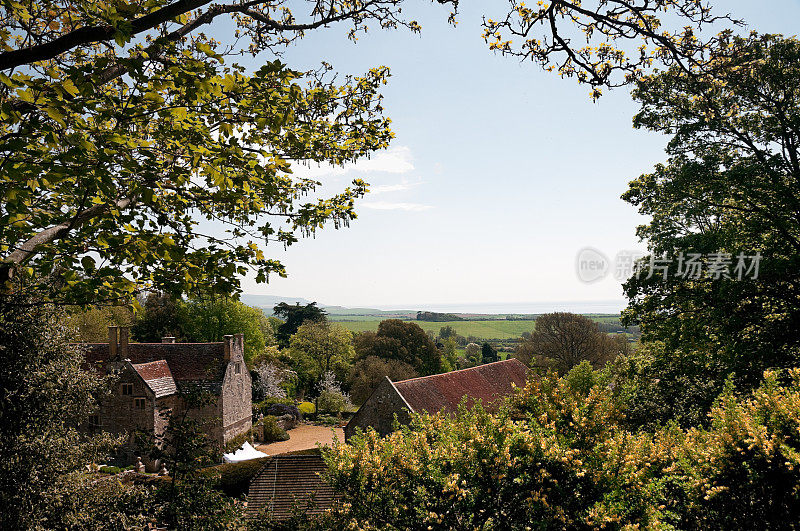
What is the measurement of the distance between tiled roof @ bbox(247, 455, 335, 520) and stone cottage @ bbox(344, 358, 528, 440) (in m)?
2.42

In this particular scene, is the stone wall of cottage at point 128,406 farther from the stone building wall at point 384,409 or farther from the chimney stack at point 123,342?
the stone building wall at point 384,409

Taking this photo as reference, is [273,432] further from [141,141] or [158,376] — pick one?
[141,141]

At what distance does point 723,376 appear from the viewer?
1430 cm

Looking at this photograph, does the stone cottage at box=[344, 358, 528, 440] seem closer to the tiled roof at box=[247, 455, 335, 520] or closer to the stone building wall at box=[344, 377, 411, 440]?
the stone building wall at box=[344, 377, 411, 440]

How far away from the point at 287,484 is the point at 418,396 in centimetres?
718

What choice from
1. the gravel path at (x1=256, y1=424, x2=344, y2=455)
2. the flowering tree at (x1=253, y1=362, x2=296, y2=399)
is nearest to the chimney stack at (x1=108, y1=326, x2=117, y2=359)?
the gravel path at (x1=256, y1=424, x2=344, y2=455)

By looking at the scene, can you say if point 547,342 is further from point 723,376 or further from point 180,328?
point 180,328

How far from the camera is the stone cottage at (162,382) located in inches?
1131

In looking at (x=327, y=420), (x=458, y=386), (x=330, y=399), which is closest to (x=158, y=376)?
(x=327, y=420)

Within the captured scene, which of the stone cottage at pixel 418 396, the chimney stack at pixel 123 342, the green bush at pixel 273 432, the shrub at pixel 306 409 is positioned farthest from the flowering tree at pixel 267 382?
the stone cottage at pixel 418 396

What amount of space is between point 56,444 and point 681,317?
17323mm

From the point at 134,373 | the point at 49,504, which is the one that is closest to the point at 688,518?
the point at 49,504

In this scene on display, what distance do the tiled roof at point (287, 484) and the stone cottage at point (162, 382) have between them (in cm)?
760

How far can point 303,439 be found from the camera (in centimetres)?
3594
